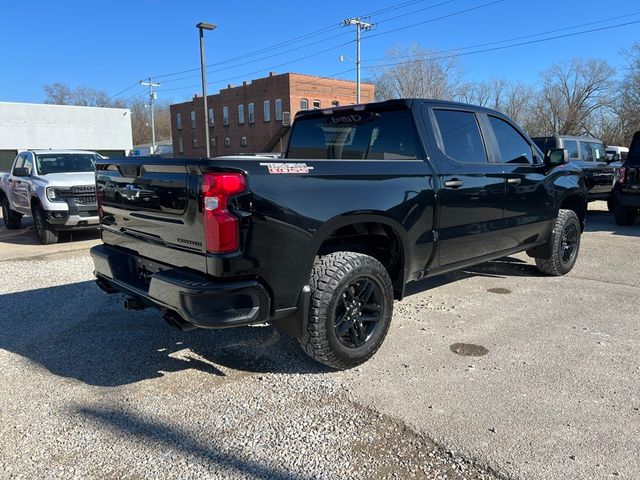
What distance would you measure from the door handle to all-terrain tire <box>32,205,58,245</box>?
25.1 feet

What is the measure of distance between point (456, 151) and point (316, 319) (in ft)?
7.00

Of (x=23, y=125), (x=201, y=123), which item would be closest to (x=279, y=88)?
(x=201, y=123)

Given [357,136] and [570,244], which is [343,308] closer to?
[357,136]

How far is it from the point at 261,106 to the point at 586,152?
126 ft

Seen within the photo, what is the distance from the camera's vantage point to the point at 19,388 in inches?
134

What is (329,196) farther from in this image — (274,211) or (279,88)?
(279,88)

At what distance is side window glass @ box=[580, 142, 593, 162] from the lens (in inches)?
496

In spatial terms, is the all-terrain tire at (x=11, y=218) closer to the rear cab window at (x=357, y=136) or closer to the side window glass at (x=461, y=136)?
the rear cab window at (x=357, y=136)

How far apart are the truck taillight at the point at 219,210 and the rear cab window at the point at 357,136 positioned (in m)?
1.78

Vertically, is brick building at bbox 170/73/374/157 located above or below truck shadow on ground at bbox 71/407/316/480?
above

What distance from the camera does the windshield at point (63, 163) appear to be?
10.0 metres

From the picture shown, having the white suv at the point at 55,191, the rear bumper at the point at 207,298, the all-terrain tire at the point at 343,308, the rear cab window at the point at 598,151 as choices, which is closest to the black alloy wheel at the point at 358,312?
the all-terrain tire at the point at 343,308

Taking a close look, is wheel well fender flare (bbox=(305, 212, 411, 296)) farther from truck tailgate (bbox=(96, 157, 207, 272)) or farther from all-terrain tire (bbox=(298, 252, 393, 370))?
truck tailgate (bbox=(96, 157, 207, 272))

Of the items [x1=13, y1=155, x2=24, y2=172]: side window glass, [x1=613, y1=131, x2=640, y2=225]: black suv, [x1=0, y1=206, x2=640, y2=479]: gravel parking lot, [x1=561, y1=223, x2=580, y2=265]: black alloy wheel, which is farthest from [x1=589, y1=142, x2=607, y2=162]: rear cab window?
[x1=13, y1=155, x2=24, y2=172]: side window glass
